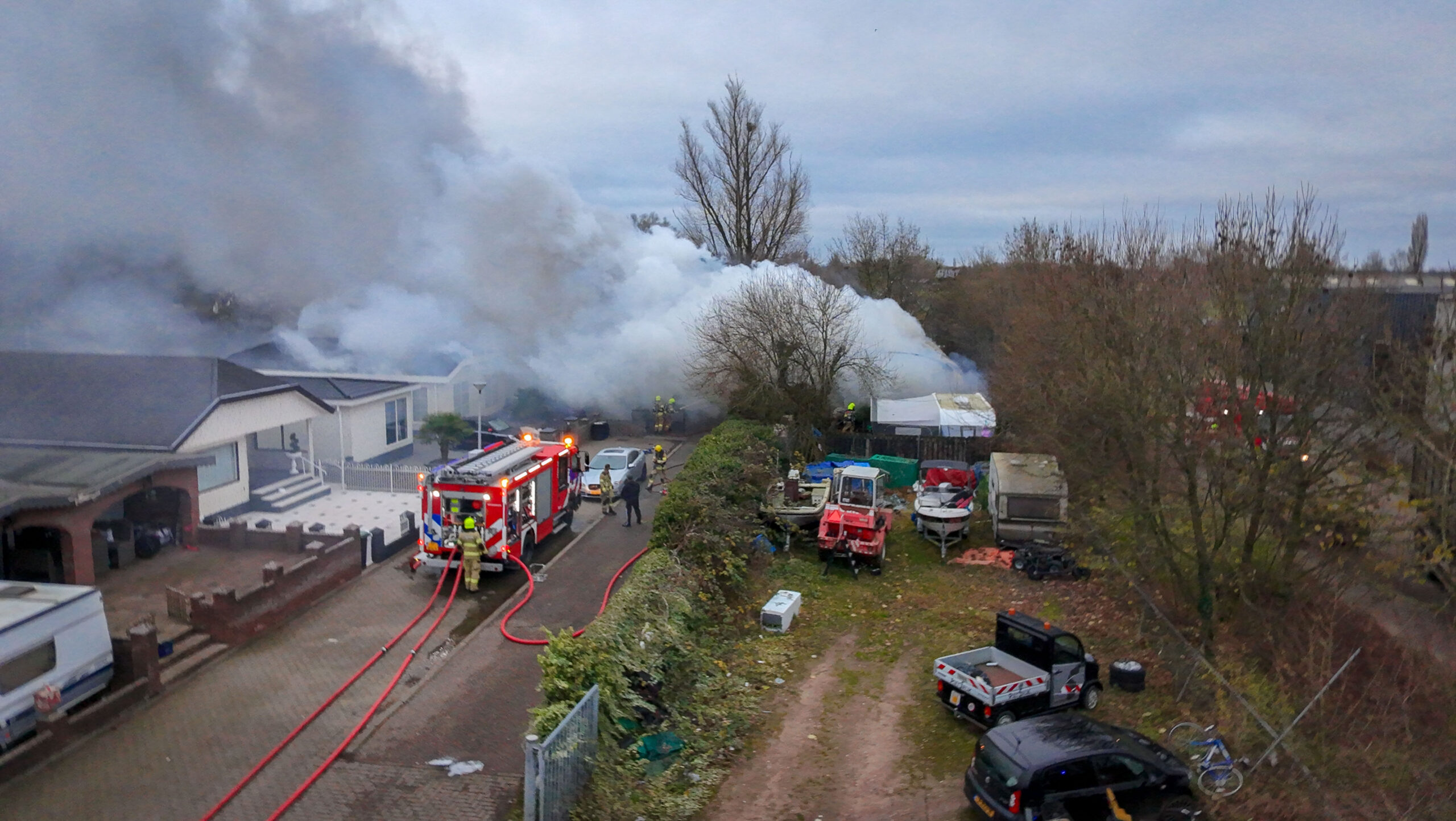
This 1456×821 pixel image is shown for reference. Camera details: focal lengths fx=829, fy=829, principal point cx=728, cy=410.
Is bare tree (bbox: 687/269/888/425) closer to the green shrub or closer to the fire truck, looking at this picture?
the green shrub

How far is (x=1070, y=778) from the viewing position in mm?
8117

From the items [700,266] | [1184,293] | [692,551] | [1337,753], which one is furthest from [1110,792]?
[700,266]

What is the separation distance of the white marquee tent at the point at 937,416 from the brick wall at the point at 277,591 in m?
18.6

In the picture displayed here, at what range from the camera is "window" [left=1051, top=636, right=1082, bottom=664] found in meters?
11.0

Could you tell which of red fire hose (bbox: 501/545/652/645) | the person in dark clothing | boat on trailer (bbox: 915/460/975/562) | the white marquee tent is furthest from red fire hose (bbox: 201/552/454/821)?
the white marquee tent

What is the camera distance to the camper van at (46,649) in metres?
8.86

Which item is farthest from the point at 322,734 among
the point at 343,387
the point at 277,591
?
the point at 343,387

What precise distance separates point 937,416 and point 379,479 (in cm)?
1803

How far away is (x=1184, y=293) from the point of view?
1325cm

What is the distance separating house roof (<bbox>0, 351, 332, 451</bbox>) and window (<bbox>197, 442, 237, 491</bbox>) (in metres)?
1.21

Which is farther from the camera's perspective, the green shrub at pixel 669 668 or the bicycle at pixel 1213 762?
the bicycle at pixel 1213 762

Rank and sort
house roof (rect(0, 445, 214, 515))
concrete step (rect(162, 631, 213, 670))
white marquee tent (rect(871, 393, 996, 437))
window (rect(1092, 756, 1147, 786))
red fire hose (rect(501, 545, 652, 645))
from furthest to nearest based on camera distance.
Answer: white marquee tent (rect(871, 393, 996, 437)) < red fire hose (rect(501, 545, 652, 645)) < house roof (rect(0, 445, 214, 515)) < concrete step (rect(162, 631, 213, 670)) < window (rect(1092, 756, 1147, 786))

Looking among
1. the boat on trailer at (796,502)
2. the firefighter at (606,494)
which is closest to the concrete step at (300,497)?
the firefighter at (606,494)

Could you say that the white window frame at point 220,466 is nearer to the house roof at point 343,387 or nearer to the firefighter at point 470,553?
the house roof at point 343,387
